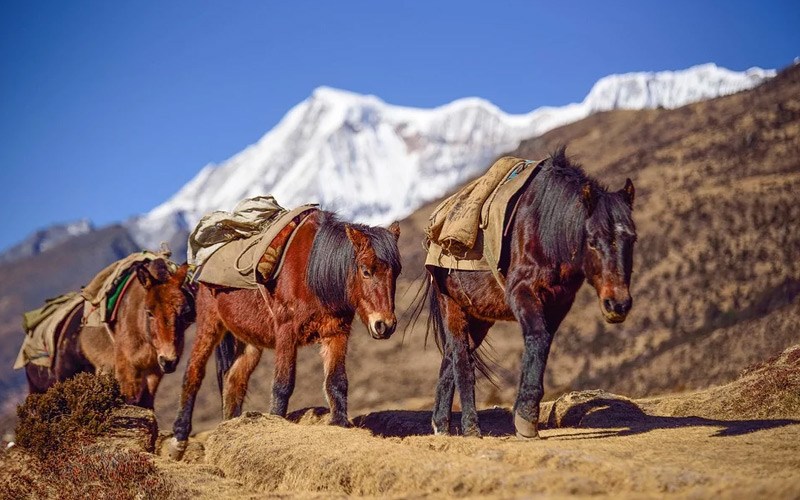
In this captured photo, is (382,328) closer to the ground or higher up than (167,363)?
higher up

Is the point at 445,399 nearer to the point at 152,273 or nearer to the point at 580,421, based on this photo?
the point at 580,421

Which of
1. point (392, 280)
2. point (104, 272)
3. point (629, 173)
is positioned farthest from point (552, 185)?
point (629, 173)

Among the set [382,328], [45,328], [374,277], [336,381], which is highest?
[374,277]

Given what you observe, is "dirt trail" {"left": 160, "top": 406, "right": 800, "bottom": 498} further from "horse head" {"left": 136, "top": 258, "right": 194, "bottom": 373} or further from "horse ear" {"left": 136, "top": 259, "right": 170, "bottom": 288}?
"horse ear" {"left": 136, "top": 259, "right": 170, "bottom": 288}

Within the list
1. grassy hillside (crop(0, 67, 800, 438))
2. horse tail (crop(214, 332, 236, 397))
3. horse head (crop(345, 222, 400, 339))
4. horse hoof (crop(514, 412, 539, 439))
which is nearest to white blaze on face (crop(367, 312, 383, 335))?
horse head (crop(345, 222, 400, 339))

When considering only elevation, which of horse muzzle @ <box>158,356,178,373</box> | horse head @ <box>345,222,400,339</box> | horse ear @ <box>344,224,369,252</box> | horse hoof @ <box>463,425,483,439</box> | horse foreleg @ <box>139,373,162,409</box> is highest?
horse ear @ <box>344,224,369,252</box>

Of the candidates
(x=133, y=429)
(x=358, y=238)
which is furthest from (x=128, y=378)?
(x=358, y=238)

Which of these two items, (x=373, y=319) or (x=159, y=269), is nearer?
(x=373, y=319)

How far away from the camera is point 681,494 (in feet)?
15.6

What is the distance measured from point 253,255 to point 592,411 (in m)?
4.64

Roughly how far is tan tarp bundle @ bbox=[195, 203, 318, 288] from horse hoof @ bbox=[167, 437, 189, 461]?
7.12 ft

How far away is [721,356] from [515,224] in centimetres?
2223

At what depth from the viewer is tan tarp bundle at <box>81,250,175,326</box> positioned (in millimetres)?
12375

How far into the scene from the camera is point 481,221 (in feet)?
27.8
